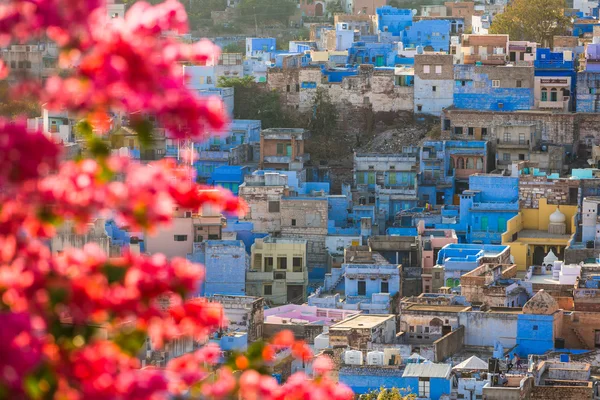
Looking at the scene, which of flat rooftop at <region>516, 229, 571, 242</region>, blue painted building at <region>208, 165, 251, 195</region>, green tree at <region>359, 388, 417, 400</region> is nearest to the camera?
green tree at <region>359, 388, 417, 400</region>

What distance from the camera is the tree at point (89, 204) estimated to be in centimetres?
710

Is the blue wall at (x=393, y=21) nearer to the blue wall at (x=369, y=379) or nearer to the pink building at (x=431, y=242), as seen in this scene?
the pink building at (x=431, y=242)

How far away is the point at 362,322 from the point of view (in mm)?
34406

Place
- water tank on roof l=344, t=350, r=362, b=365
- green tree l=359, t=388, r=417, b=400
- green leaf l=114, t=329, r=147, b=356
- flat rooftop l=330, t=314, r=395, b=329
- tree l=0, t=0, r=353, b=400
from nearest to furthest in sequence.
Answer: tree l=0, t=0, r=353, b=400 < green leaf l=114, t=329, r=147, b=356 < green tree l=359, t=388, r=417, b=400 < water tank on roof l=344, t=350, r=362, b=365 < flat rooftop l=330, t=314, r=395, b=329

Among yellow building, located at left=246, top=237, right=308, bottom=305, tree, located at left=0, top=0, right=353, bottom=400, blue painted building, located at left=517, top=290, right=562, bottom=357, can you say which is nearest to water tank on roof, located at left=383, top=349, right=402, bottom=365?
blue painted building, located at left=517, top=290, right=562, bottom=357

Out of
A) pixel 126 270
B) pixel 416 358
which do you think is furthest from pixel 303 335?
pixel 126 270

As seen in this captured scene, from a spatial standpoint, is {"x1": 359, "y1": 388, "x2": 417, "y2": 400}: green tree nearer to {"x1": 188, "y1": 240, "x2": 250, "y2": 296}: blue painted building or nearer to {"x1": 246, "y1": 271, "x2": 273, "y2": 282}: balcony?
{"x1": 188, "y1": 240, "x2": 250, "y2": 296}: blue painted building

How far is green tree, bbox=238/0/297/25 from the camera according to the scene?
72938 mm

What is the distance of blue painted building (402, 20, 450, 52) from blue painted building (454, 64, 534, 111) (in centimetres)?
1003

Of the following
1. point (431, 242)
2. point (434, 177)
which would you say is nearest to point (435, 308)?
point (431, 242)

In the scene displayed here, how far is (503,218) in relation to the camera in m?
42.9

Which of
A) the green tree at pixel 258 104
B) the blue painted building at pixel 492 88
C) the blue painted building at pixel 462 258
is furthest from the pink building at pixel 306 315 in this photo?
the green tree at pixel 258 104

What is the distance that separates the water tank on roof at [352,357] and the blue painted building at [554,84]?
19.5 m

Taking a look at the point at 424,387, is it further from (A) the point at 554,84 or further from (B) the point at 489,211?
(A) the point at 554,84
